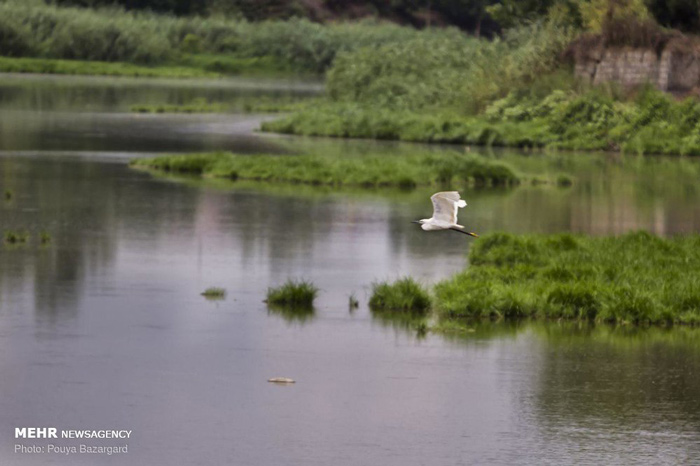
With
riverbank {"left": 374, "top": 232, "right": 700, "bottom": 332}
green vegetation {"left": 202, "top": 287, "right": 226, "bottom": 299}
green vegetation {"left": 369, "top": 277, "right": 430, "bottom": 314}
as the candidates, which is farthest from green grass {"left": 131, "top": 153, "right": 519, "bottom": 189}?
green vegetation {"left": 369, "top": 277, "right": 430, "bottom": 314}

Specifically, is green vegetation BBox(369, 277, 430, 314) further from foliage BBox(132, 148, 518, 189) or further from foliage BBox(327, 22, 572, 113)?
foliage BBox(327, 22, 572, 113)

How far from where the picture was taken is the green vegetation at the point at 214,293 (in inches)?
927

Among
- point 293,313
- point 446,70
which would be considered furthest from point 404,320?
point 446,70

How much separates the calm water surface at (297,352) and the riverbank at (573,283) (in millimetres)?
513

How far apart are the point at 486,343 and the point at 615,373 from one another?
2070mm

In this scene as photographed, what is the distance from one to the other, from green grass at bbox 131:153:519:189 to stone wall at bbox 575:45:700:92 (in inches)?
599

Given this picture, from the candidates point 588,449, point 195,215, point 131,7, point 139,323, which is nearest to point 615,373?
point 588,449

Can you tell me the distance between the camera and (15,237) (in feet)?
92.1

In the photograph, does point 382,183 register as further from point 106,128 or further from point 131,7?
point 131,7

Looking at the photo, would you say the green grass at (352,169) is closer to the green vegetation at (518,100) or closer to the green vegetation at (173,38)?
the green vegetation at (518,100)

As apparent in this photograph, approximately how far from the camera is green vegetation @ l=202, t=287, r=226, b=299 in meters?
23.5

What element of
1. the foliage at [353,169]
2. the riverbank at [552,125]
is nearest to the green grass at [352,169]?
the foliage at [353,169]

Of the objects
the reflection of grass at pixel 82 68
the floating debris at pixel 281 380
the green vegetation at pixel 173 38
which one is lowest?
the floating debris at pixel 281 380

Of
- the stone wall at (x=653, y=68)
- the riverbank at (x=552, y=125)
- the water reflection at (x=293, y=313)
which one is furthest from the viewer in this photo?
the stone wall at (x=653, y=68)
